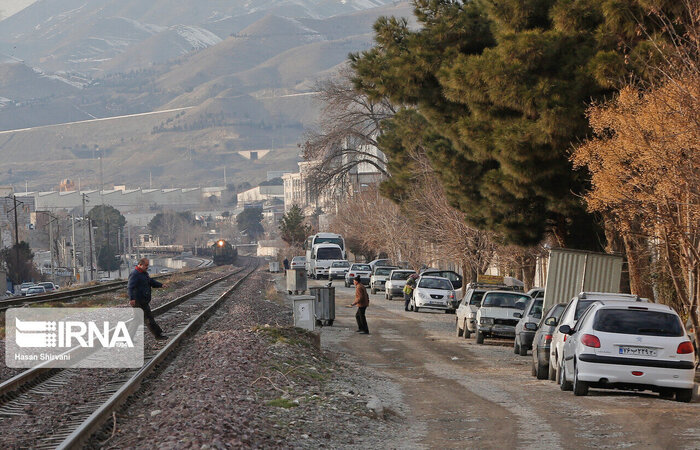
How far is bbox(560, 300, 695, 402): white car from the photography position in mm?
17188

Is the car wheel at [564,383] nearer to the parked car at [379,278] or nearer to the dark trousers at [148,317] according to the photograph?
the dark trousers at [148,317]

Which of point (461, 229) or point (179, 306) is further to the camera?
point (461, 229)

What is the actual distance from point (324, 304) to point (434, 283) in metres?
12.2

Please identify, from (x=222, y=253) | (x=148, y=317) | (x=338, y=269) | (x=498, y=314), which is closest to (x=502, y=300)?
(x=498, y=314)

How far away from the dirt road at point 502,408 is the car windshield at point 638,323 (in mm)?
1144

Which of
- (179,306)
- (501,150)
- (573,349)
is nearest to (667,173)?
(573,349)

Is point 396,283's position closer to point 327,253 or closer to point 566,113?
point 327,253

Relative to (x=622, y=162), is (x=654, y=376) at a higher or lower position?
lower

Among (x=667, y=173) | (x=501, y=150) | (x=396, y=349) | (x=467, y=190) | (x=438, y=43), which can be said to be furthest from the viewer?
(x=467, y=190)

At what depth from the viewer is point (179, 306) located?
45.2 m

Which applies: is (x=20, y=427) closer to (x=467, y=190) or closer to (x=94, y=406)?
(x=94, y=406)

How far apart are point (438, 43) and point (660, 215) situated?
12.5 metres

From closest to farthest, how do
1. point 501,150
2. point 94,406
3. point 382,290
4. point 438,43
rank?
point 94,406 → point 501,150 → point 438,43 → point 382,290

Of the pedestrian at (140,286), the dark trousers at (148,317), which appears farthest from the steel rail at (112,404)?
the pedestrian at (140,286)
